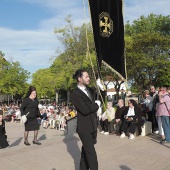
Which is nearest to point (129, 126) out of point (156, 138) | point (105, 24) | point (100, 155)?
point (156, 138)

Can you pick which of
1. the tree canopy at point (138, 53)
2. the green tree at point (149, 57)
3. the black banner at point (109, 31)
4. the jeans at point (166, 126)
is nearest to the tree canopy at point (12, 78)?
the tree canopy at point (138, 53)

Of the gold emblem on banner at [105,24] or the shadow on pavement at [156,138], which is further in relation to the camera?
the gold emblem on banner at [105,24]

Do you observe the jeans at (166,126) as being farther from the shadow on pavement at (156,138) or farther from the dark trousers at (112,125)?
the dark trousers at (112,125)

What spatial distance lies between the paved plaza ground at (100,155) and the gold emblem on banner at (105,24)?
3793 mm

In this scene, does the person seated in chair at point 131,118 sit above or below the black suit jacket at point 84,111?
below

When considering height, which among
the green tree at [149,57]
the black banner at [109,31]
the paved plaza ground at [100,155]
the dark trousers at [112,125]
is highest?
the green tree at [149,57]

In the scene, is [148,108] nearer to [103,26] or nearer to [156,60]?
[103,26]

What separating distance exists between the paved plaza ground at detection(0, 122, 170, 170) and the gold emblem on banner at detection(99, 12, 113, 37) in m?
3.79

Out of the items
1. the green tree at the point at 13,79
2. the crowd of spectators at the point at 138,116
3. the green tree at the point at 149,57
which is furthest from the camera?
the green tree at the point at 13,79

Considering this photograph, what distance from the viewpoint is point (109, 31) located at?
9320 millimetres

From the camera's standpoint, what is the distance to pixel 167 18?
37.8 metres

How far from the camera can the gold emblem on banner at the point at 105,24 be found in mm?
9078

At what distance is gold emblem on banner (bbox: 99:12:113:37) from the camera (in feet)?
29.8

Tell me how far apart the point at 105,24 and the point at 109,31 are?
1.02 feet
